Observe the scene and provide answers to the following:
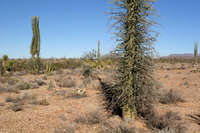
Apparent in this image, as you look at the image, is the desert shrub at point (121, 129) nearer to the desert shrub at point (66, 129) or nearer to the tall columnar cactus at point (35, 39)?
the desert shrub at point (66, 129)

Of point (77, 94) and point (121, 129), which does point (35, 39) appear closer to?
point (77, 94)

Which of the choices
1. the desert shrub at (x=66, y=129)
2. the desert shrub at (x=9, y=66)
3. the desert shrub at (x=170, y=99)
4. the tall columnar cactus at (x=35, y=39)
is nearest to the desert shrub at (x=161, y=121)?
the desert shrub at (x=66, y=129)

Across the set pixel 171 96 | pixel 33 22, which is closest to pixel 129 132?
pixel 171 96

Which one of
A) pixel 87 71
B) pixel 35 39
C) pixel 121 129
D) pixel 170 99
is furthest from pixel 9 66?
pixel 121 129

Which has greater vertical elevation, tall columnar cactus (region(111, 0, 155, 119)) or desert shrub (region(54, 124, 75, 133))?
tall columnar cactus (region(111, 0, 155, 119))

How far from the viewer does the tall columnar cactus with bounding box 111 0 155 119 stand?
4664 mm

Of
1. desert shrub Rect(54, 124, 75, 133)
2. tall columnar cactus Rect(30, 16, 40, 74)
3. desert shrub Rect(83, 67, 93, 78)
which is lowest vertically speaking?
desert shrub Rect(54, 124, 75, 133)

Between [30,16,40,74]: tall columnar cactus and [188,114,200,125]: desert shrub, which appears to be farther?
[30,16,40,74]: tall columnar cactus

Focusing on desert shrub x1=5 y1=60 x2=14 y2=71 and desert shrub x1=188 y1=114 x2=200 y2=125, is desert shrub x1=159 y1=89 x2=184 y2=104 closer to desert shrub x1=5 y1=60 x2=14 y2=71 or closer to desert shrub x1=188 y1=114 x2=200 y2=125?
desert shrub x1=188 y1=114 x2=200 y2=125

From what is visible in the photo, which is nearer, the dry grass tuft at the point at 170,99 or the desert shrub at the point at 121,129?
the desert shrub at the point at 121,129

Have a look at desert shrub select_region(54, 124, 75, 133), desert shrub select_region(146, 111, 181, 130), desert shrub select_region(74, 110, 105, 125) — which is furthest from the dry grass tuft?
desert shrub select_region(54, 124, 75, 133)

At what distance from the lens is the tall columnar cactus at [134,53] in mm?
4664

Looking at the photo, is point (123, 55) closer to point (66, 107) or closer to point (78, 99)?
point (66, 107)

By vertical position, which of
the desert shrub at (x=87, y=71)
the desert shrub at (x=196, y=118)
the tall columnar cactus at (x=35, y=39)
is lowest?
the desert shrub at (x=196, y=118)
